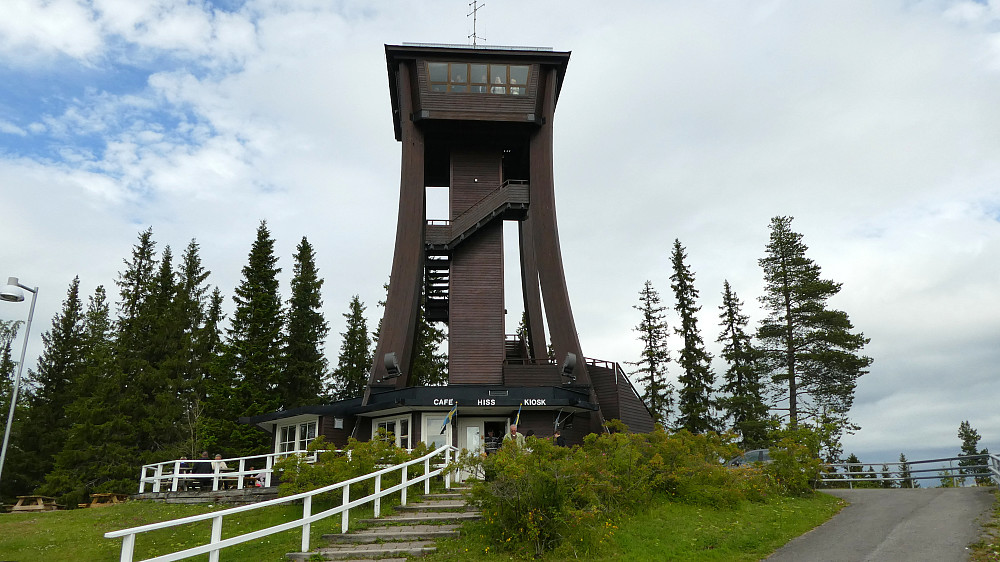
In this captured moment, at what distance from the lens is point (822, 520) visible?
586 inches

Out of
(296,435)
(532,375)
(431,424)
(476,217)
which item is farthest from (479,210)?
(296,435)

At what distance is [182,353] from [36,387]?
9.26 m

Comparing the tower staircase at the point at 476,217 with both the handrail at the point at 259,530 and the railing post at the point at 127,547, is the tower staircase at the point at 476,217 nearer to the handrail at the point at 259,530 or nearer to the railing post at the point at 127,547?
the handrail at the point at 259,530

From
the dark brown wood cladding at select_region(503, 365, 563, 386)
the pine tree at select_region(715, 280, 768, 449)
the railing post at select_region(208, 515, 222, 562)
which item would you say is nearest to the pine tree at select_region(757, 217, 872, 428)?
the pine tree at select_region(715, 280, 768, 449)

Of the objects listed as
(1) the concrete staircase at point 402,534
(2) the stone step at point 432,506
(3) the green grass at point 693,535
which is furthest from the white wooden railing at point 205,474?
(3) the green grass at point 693,535

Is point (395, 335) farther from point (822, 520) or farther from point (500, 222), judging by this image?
point (822, 520)

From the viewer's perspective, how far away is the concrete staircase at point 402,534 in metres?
10.3

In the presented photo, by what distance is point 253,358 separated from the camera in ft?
141

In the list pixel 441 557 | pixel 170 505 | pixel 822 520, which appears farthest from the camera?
pixel 170 505

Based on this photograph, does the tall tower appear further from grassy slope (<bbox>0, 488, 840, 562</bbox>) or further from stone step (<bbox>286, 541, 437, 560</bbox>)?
stone step (<bbox>286, 541, 437, 560</bbox>)

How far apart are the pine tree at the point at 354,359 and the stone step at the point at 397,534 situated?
41.1 metres

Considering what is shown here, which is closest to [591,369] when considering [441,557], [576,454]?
[576,454]

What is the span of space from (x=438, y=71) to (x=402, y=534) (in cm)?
2268

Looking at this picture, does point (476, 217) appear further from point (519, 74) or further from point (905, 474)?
point (905, 474)
